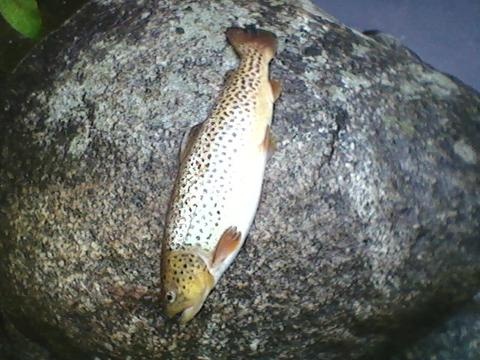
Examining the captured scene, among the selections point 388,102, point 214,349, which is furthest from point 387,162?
point 214,349

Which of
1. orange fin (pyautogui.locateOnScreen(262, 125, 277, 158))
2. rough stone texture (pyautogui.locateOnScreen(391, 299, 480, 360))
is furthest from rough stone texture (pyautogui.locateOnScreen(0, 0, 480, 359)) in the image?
rough stone texture (pyautogui.locateOnScreen(391, 299, 480, 360))

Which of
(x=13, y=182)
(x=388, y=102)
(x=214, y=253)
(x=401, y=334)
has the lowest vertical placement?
(x=401, y=334)

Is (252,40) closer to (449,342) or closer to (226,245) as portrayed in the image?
(226,245)

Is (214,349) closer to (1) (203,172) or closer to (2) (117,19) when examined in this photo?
(1) (203,172)

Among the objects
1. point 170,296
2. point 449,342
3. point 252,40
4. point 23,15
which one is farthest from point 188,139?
point 449,342

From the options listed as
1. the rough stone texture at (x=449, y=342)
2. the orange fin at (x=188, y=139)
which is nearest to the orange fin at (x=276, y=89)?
the orange fin at (x=188, y=139)

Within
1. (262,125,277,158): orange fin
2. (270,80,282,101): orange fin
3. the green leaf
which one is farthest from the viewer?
the green leaf

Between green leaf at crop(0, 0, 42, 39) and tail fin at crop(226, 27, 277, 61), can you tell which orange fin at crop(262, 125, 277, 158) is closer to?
tail fin at crop(226, 27, 277, 61)
